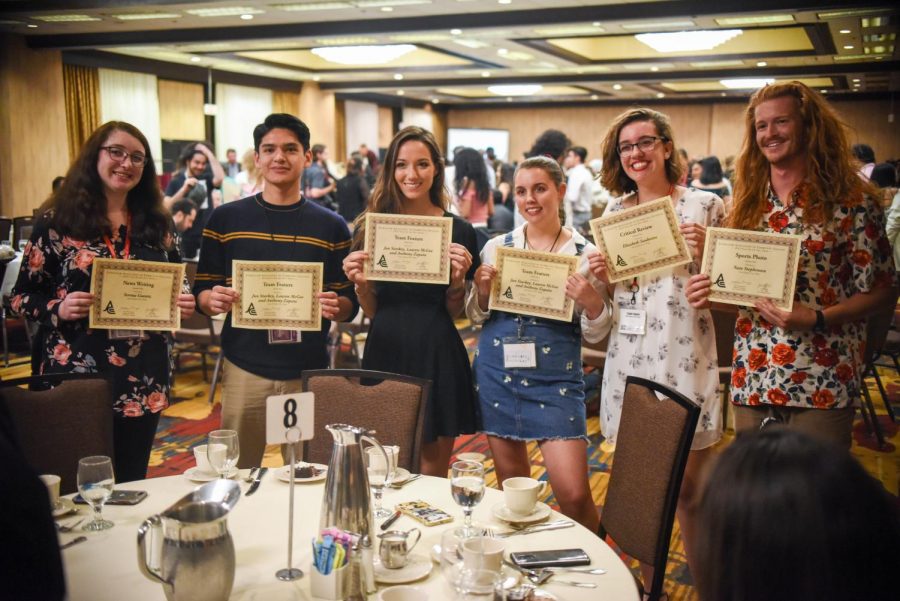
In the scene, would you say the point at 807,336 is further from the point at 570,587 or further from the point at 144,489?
the point at 144,489

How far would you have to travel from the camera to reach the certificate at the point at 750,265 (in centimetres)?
231

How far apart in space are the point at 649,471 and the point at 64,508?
4.90 ft

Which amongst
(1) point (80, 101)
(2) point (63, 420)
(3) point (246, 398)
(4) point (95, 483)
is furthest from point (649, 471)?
(1) point (80, 101)

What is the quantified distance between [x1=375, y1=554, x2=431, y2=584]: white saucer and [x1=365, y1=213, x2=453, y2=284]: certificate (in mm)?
1196

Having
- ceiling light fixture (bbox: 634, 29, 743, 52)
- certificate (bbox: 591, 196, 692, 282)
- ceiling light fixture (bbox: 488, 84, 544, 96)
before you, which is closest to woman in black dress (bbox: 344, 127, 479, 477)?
certificate (bbox: 591, 196, 692, 282)

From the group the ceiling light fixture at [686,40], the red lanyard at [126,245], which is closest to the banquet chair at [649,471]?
the red lanyard at [126,245]

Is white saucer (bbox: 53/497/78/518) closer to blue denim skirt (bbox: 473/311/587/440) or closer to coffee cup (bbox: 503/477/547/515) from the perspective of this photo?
coffee cup (bbox: 503/477/547/515)

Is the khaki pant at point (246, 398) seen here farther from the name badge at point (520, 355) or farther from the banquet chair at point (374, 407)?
the name badge at point (520, 355)

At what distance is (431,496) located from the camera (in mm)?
2076

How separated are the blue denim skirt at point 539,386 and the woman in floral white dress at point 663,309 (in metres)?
0.14

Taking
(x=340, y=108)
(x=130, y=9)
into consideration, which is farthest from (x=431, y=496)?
(x=340, y=108)

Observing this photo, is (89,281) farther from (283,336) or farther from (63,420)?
(283,336)

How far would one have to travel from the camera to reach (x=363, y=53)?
12.3 metres

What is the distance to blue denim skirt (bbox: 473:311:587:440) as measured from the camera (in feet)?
8.95
